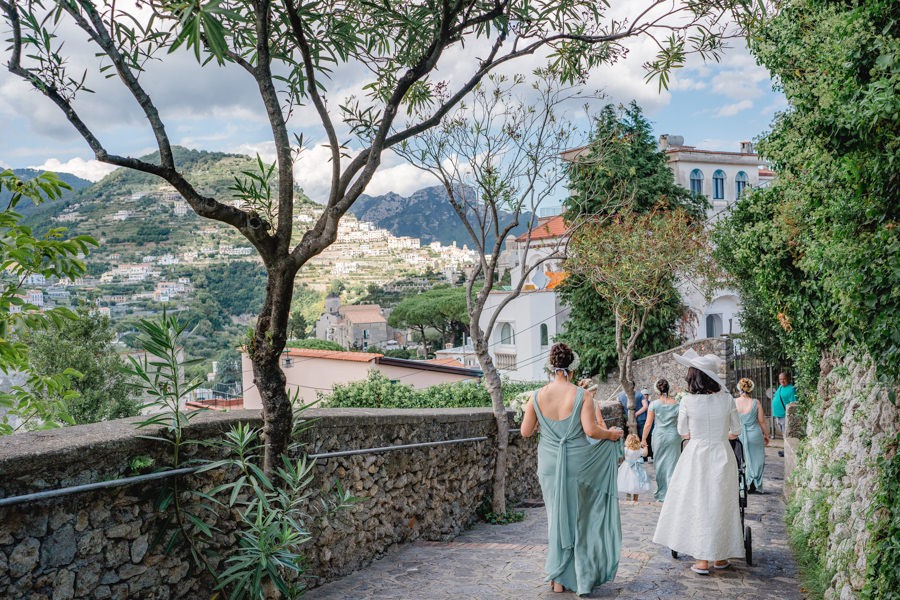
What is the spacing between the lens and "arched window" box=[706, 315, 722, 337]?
1730 inches

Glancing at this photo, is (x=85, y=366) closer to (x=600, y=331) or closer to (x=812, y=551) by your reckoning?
(x=600, y=331)

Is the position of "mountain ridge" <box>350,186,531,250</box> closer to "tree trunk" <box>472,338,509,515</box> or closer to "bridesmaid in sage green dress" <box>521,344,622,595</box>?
"tree trunk" <box>472,338,509,515</box>

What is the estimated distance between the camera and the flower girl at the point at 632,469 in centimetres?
1059

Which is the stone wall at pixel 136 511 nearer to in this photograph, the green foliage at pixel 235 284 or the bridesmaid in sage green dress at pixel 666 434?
the bridesmaid in sage green dress at pixel 666 434

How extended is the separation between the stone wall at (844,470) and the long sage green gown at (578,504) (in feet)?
4.96

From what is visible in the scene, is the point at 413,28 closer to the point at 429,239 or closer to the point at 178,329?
the point at 178,329

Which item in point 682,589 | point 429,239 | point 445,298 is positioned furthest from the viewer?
point 429,239

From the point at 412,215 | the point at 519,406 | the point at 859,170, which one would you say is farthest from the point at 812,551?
the point at 412,215

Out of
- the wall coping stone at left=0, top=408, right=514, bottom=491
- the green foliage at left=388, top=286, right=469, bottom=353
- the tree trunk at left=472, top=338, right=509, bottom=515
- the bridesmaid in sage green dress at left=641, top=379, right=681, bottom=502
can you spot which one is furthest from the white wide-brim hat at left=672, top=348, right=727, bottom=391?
the green foliage at left=388, top=286, right=469, bottom=353

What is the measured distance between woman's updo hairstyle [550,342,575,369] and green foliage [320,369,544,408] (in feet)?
18.6

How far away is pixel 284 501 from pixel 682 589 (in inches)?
118

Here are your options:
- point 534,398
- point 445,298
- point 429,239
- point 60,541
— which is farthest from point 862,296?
point 429,239

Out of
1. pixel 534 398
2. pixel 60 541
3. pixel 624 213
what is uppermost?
pixel 624 213

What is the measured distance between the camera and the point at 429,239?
159625mm
